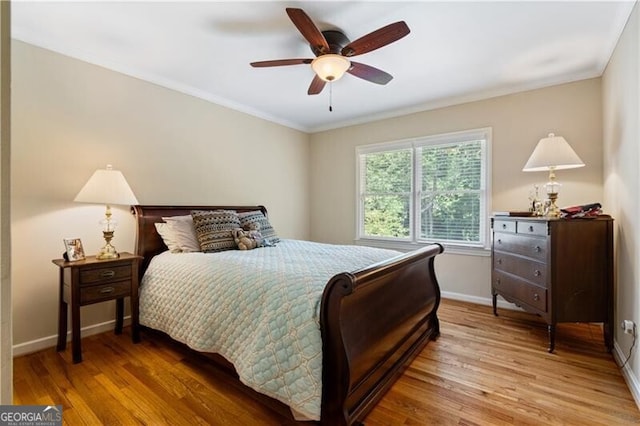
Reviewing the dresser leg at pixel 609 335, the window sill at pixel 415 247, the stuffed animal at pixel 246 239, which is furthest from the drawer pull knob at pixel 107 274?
the dresser leg at pixel 609 335

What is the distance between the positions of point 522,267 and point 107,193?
3.67m

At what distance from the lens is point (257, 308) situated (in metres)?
1.75

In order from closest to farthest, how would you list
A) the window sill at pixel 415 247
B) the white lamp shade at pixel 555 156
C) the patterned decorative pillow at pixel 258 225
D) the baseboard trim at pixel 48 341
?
1. the baseboard trim at pixel 48 341
2. the white lamp shade at pixel 555 156
3. the patterned decorative pillow at pixel 258 225
4. the window sill at pixel 415 247

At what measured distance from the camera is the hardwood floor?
1.67m

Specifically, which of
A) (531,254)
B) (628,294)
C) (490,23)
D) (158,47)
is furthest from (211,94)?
(628,294)

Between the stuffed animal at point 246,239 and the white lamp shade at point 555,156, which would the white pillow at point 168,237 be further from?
the white lamp shade at point 555,156

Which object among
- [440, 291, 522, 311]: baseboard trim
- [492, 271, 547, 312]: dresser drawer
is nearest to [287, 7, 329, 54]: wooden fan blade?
[492, 271, 547, 312]: dresser drawer

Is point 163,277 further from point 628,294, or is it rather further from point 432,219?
point 628,294

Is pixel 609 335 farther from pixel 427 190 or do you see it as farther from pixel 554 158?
pixel 427 190

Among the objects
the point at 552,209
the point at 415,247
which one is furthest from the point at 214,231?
the point at 552,209

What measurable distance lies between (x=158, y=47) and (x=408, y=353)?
128 inches

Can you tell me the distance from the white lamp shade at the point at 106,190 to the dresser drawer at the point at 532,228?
345 cm

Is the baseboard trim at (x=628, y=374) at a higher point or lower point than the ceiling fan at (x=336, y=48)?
lower

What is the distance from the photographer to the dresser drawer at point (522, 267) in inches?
99.9
